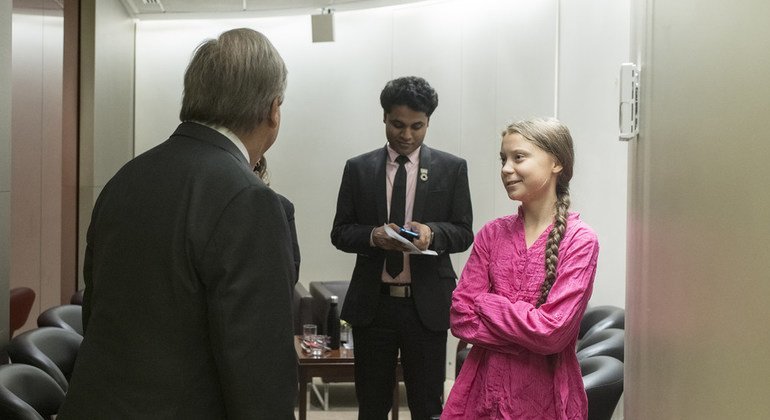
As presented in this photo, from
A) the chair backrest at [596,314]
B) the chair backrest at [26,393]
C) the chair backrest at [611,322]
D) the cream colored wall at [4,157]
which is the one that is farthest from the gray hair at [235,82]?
the chair backrest at [596,314]

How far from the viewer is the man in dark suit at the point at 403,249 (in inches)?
148

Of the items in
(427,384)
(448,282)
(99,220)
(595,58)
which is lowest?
(427,384)

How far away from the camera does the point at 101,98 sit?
Result: 23.6ft

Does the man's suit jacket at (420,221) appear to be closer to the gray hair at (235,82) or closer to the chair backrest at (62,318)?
the chair backrest at (62,318)

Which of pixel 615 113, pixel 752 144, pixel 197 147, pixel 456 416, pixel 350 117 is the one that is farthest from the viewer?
pixel 350 117

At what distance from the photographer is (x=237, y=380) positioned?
1688 mm

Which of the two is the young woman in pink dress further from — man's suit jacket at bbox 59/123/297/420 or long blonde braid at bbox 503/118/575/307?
man's suit jacket at bbox 59/123/297/420

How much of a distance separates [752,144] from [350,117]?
703 cm

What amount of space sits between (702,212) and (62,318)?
12.6 feet

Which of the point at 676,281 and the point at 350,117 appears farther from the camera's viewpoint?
the point at 350,117

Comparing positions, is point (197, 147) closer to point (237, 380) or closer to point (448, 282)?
point (237, 380)

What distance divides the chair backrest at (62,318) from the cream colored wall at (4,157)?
18.6 inches

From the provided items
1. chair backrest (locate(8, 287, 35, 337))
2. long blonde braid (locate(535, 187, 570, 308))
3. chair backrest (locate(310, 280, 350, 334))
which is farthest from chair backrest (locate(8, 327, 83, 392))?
chair backrest (locate(310, 280, 350, 334))

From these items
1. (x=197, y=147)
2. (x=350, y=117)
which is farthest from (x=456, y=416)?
(x=350, y=117)
